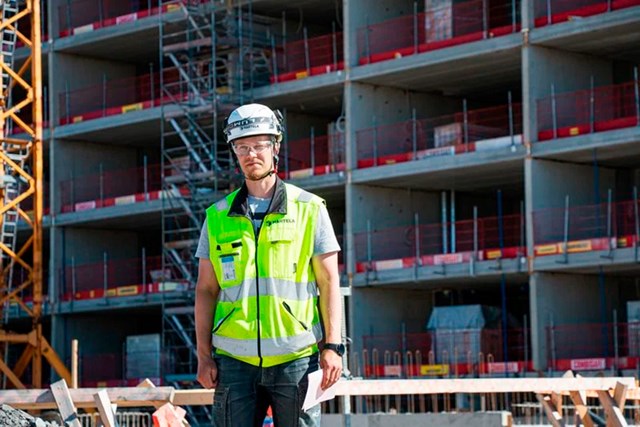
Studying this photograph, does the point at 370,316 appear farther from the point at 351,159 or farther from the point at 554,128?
the point at 554,128

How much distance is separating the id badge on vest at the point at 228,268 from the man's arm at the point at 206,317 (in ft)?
0.41

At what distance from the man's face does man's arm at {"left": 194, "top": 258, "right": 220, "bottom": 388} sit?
Result: 1.75ft

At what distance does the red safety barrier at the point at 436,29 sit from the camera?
124ft

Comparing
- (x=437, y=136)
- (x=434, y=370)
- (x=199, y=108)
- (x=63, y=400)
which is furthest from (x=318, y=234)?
(x=199, y=108)

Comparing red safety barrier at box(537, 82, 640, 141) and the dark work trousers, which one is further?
red safety barrier at box(537, 82, 640, 141)

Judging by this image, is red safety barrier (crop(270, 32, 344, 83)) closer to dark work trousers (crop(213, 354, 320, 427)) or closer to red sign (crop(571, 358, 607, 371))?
red sign (crop(571, 358, 607, 371))

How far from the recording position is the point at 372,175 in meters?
39.7

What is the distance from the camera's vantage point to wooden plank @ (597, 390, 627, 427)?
43.2ft

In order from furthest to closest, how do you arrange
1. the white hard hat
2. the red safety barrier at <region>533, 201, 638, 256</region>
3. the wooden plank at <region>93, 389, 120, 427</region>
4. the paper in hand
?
the red safety barrier at <region>533, 201, 638, 256</region>, the wooden plank at <region>93, 389, 120, 427</region>, the white hard hat, the paper in hand

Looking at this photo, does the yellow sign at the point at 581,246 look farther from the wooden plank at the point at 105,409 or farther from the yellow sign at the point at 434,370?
the wooden plank at the point at 105,409

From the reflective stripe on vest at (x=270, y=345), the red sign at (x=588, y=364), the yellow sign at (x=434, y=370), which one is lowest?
the yellow sign at (x=434, y=370)

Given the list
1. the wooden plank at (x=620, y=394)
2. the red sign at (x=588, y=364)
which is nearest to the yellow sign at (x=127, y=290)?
the red sign at (x=588, y=364)

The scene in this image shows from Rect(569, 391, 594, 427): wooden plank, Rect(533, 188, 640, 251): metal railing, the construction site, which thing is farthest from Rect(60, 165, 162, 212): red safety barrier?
Rect(569, 391, 594, 427): wooden plank

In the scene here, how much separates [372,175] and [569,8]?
651cm
